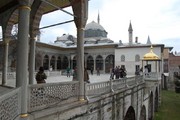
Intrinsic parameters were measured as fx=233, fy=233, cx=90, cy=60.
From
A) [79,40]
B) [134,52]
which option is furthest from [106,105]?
[134,52]

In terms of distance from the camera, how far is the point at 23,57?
555cm

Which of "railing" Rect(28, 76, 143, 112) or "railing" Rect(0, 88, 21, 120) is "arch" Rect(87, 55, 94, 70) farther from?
"railing" Rect(0, 88, 21, 120)

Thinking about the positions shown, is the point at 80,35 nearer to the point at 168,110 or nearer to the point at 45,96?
the point at 45,96

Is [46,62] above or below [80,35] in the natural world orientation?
below

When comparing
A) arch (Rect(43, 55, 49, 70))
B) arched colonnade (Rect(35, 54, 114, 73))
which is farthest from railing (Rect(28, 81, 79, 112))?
arch (Rect(43, 55, 49, 70))

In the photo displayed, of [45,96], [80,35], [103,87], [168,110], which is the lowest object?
[168,110]

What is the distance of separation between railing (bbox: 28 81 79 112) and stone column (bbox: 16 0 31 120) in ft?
0.91

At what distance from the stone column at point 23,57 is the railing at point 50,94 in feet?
0.91

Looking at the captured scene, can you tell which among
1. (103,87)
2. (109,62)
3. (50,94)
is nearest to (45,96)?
(50,94)

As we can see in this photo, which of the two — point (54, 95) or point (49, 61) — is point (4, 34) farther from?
point (49, 61)

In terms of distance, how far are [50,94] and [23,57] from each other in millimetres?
1559

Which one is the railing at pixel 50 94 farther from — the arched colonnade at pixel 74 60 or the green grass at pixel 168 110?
the arched colonnade at pixel 74 60

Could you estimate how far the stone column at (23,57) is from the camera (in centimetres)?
549

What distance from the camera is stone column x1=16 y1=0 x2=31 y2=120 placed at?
216 inches
